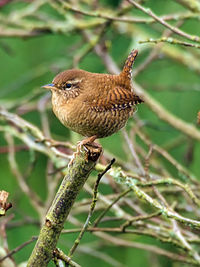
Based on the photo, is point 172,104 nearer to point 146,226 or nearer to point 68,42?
point 68,42

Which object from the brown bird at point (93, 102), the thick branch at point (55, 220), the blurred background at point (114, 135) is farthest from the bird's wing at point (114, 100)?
the thick branch at point (55, 220)

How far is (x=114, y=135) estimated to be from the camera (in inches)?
205

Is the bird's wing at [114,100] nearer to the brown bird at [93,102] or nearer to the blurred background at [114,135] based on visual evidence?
the brown bird at [93,102]

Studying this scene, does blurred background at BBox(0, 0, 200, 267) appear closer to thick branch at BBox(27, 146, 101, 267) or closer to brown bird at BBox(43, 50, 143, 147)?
brown bird at BBox(43, 50, 143, 147)

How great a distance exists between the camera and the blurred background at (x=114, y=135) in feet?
12.1

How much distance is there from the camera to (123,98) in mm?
2922

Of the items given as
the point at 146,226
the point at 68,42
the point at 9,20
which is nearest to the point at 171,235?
the point at 146,226

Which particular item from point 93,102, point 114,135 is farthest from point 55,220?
point 114,135

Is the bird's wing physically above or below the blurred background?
below

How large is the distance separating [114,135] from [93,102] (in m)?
2.40

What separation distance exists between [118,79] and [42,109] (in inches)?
47.3

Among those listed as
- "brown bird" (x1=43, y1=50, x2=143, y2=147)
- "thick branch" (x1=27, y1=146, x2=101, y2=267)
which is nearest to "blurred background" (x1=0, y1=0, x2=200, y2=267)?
"brown bird" (x1=43, y1=50, x2=143, y2=147)

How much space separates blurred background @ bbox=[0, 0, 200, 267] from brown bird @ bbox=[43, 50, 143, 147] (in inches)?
17.6

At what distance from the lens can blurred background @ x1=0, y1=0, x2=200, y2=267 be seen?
3.67 metres
